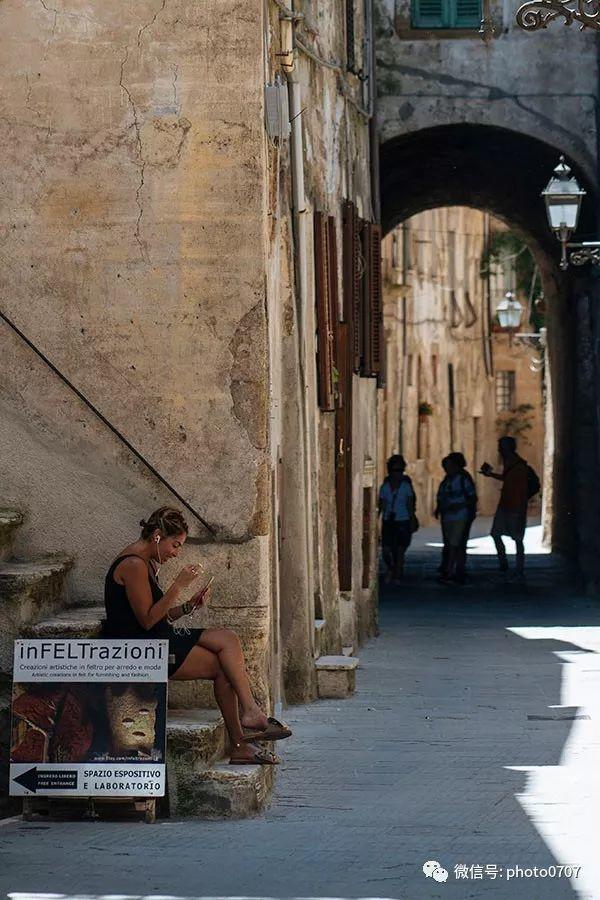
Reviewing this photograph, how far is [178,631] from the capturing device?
318 inches

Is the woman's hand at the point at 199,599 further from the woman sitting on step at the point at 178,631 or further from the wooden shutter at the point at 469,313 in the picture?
the wooden shutter at the point at 469,313

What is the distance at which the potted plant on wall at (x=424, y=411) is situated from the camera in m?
41.3

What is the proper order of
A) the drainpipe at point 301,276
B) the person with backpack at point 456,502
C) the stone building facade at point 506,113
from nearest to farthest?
the drainpipe at point 301,276 < the stone building facade at point 506,113 < the person with backpack at point 456,502

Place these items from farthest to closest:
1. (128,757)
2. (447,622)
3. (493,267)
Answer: (493,267)
(447,622)
(128,757)

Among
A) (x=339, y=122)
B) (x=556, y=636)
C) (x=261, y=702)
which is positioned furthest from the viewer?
(x=556, y=636)

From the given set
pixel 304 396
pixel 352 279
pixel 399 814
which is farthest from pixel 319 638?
pixel 399 814

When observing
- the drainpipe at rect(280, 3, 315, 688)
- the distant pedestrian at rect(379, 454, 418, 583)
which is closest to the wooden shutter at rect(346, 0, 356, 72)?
the drainpipe at rect(280, 3, 315, 688)

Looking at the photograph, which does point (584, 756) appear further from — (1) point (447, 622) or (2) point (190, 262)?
(1) point (447, 622)

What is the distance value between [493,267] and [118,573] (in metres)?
41.0

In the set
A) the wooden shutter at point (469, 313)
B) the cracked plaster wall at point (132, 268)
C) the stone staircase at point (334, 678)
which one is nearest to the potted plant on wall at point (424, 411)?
the wooden shutter at point (469, 313)

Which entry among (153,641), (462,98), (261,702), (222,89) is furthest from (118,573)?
(462,98)

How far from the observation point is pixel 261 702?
8.94 metres

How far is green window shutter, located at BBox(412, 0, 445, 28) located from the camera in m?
18.7

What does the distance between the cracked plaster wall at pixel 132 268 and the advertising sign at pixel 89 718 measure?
4.42 ft
